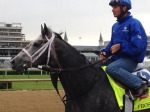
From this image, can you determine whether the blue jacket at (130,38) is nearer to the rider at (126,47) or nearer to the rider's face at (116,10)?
the rider at (126,47)

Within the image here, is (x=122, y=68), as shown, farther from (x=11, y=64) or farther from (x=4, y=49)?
(x=4, y=49)

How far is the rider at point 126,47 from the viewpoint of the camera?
543 centimetres

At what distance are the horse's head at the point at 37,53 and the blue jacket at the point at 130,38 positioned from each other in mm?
1040

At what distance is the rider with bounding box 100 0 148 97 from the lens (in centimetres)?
543

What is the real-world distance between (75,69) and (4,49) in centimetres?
10032

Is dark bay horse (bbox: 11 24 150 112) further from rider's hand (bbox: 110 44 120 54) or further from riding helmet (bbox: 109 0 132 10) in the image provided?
riding helmet (bbox: 109 0 132 10)

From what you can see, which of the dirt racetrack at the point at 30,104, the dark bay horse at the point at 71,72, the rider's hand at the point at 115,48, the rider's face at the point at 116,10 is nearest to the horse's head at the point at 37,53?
the dark bay horse at the point at 71,72

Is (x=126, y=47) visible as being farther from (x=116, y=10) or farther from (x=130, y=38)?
(x=116, y=10)

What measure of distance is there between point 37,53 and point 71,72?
1.93 feet

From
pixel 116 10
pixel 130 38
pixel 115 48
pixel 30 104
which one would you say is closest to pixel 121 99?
pixel 115 48

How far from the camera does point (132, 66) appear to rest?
Result: 567 centimetres

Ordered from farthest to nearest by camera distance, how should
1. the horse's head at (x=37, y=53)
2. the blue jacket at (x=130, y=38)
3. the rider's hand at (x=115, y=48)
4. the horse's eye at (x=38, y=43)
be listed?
the rider's hand at (x=115, y=48) < the blue jacket at (x=130, y=38) < the horse's eye at (x=38, y=43) < the horse's head at (x=37, y=53)

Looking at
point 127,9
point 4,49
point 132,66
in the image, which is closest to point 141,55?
point 132,66

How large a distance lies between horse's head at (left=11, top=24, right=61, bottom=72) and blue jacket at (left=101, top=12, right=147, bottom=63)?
1.04 metres
